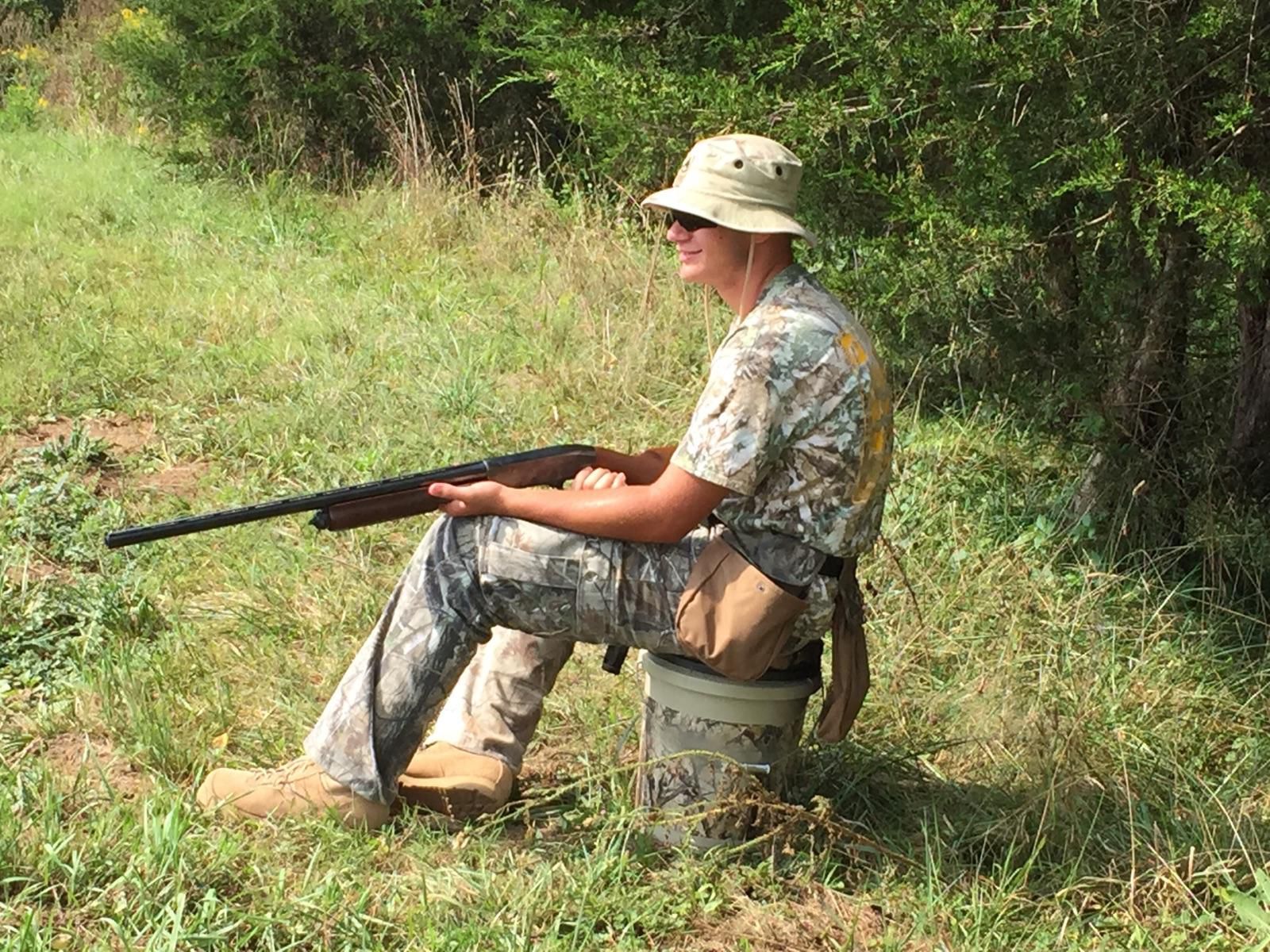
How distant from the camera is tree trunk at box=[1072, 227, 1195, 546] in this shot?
16.1ft

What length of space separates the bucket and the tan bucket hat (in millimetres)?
1018

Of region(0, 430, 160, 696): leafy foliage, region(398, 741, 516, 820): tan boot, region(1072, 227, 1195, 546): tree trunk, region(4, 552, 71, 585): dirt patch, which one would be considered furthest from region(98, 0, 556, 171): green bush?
region(398, 741, 516, 820): tan boot

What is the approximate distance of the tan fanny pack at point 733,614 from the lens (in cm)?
302

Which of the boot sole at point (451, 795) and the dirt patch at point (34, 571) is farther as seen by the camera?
the dirt patch at point (34, 571)

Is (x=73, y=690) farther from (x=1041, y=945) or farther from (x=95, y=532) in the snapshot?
(x=1041, y=945)

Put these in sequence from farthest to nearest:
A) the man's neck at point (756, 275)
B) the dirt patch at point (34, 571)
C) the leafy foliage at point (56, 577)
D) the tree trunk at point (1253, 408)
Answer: the tree trunk at point (1253, 408), the dirt patch at point (34, 571), the leafy foliage at point (56, 577), the man's neck at point (756, 275)

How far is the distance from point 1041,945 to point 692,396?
3598 millimetres

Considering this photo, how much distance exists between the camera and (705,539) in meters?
3.23

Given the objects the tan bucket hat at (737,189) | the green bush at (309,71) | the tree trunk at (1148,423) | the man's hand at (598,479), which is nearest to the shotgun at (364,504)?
the man's hand at (598,479)

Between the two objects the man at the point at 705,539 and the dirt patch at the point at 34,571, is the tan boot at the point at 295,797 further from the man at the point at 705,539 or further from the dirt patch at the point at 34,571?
the dirt patch at the point at 34,571

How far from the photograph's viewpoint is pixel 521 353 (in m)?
6.90

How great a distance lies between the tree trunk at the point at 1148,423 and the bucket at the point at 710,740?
6.84ft

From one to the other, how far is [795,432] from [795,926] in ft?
3.58

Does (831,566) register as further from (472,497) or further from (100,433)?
(100,433)
